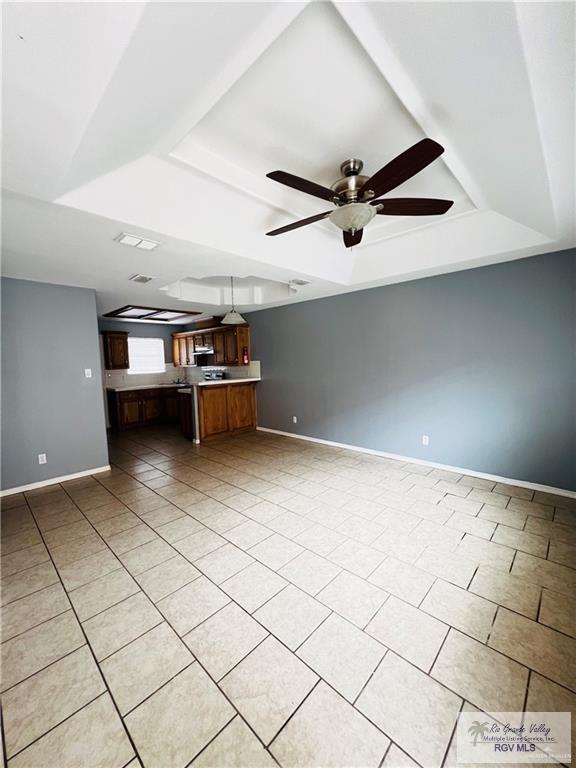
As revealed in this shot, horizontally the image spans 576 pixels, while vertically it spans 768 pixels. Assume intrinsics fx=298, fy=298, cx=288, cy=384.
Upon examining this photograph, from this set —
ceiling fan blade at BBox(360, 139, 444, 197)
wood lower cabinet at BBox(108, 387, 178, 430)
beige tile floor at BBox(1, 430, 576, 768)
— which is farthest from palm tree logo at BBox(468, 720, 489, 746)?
wood lower cabinet at BBox(108, 387, 178, 430)

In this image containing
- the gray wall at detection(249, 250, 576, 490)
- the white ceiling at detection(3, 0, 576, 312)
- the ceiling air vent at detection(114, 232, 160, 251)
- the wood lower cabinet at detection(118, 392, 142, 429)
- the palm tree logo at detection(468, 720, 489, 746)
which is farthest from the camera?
the wood lower cabinet at detection(118, 392, 142, 429)

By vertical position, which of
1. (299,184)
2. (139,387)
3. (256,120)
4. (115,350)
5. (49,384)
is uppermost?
(256,120)

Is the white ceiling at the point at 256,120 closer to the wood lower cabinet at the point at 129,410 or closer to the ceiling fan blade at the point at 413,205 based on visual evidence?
the ceiling fan blade at the point at 413,205

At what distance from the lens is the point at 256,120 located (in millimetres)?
1783

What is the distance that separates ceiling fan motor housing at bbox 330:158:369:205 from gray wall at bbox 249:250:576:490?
2.10 metres

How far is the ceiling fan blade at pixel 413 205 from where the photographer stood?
1895 mm

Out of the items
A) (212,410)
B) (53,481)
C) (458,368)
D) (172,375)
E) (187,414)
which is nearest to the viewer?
(458,368)

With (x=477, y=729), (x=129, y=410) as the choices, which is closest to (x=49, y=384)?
(x=129, y=410)

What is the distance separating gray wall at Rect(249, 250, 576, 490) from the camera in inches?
118

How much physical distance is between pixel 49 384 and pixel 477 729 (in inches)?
182

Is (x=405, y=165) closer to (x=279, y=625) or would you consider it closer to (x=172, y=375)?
(x=279, y=625)

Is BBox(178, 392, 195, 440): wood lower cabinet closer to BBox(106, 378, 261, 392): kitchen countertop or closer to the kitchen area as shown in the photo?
the kitchen area

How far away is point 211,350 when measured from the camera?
6883mm

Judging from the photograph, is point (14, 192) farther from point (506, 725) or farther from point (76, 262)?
point (506, 725)
